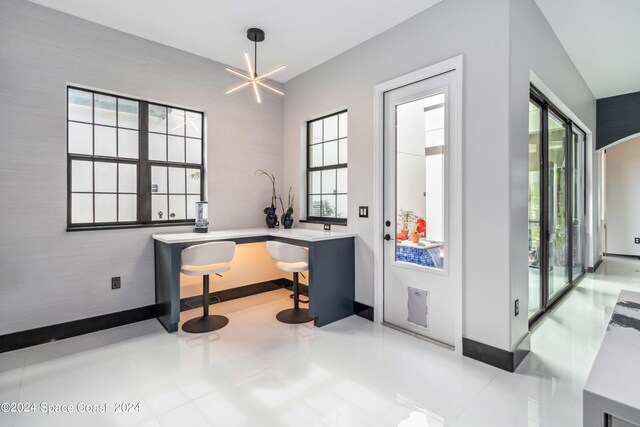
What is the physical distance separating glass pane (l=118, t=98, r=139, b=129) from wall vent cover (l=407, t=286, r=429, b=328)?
3.45 m

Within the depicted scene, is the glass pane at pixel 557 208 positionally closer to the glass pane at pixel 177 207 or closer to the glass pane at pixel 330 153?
the glass pane at pixel 330 153

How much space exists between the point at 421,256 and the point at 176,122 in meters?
3.21

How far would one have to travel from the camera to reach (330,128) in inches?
162

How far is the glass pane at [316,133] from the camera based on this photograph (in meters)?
4.27

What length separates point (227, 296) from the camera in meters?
4.07

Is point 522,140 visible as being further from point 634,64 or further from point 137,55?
point 137,55

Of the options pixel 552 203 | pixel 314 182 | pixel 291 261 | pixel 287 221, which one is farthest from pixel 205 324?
pixel 552 203

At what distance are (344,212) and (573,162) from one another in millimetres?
3565

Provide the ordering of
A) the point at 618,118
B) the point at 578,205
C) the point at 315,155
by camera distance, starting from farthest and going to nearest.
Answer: the point at 618,118 → the point at 578,205 → the point at 315,155

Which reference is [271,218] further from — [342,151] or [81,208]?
[81,208]

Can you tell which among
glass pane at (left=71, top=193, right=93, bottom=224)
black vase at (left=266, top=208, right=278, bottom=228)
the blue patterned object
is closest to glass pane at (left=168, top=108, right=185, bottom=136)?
glass pane at (left=71, top=193, right=93, bottom=224)

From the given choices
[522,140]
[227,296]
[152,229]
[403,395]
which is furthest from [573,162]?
[152,229]

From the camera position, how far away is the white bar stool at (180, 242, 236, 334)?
119 inches

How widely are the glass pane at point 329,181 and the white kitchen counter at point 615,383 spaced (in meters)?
3.29
